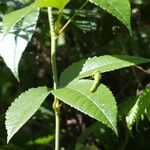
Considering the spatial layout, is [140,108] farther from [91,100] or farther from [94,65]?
[91,100]

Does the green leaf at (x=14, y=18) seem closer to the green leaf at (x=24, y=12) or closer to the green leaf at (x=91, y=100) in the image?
the green leaf at (x=24, y=12)

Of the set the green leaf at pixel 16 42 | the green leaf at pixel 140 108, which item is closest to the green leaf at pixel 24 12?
the green leaf at pixel 16 42

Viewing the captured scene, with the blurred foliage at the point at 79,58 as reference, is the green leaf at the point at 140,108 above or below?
above

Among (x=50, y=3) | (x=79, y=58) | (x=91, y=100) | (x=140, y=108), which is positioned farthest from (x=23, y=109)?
(x=79, y=58)

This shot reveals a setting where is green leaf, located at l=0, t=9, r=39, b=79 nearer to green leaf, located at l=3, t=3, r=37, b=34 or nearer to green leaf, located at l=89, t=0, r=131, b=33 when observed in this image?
green leaf, located at l=3, t=3, r=37, b=34

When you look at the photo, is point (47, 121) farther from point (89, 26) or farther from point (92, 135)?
point (89, 26)

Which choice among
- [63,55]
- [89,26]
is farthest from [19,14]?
[63,55]

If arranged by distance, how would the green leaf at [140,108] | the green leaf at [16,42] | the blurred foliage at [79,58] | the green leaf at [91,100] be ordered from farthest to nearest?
the blurred foliage at [79,58], the green leaf at [140,108], the green leaf at [16,42], the green leaf at [91,100]
